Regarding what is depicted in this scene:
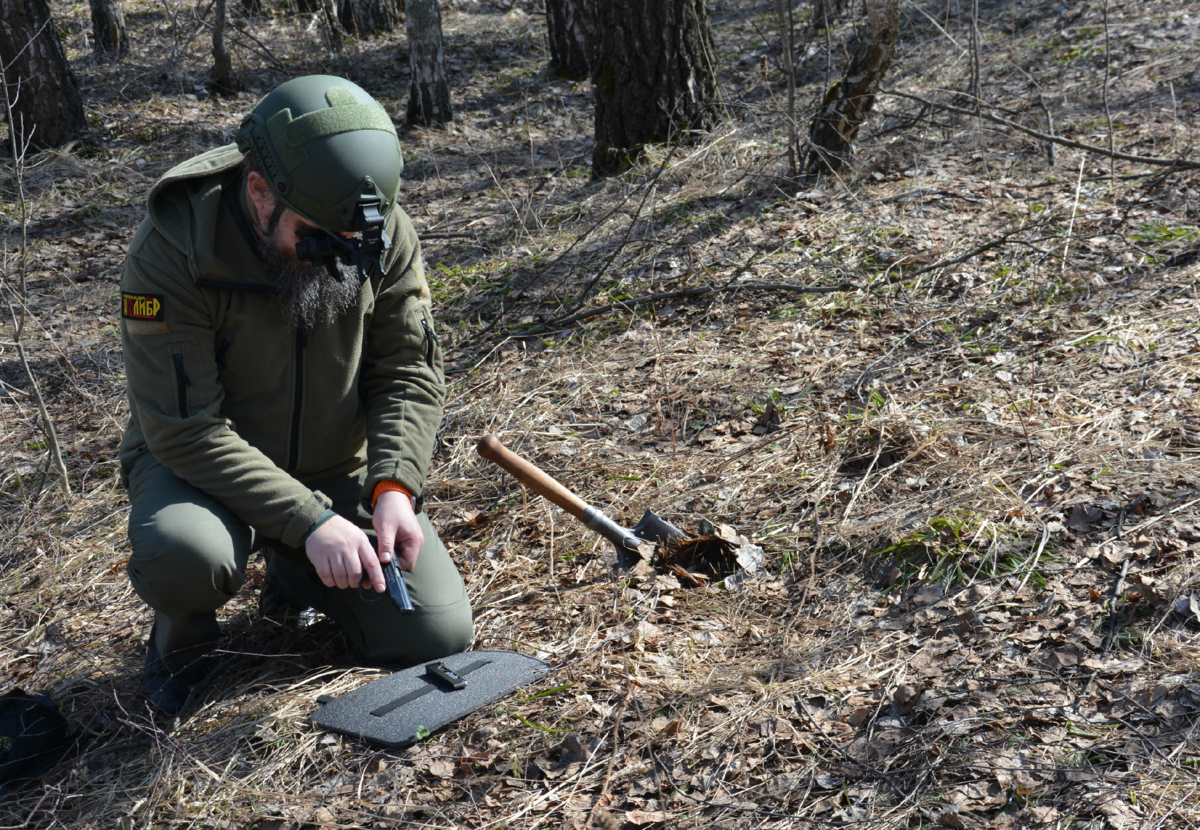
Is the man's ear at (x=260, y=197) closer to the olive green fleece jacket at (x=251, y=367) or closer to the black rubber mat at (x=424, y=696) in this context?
the olive green fleece jacket at (x=251, y=367)

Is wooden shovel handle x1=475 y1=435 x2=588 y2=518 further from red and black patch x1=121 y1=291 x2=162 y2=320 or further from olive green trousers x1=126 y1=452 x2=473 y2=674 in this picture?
red and black patch x1=121 y1=291 x2=162 y2=320

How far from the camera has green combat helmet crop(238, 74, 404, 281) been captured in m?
2.41

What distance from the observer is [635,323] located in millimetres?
4973

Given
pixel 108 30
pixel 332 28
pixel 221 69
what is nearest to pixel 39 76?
pixel 221 69

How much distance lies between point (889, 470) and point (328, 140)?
2313mm

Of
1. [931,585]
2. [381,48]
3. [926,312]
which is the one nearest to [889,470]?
[931,585]

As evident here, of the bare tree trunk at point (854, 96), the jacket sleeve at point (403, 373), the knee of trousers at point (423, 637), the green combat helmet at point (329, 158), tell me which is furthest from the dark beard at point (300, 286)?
the bare tree trunk at point (854, 96)

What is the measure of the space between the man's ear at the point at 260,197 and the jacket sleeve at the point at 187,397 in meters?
0.24

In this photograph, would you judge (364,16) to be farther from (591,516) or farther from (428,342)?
(591,516)

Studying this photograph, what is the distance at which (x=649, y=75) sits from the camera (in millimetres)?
6680

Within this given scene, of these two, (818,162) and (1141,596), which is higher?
(818,162)

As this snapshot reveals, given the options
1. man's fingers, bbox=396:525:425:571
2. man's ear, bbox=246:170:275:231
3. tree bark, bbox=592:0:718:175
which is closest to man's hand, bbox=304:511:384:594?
man's fingers, bbox=396:525:425:571

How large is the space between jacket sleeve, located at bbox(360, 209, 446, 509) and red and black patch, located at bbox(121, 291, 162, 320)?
2.15ft

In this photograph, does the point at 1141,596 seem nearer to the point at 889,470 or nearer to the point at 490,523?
the point at 889,470
